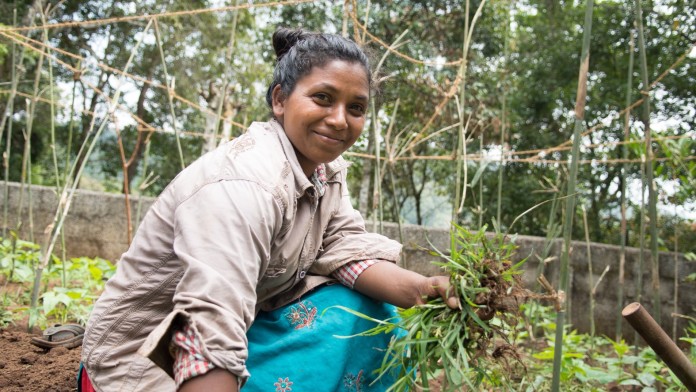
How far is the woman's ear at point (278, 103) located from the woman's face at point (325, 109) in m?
0.07

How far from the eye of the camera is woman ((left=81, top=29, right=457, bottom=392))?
3.69 feet

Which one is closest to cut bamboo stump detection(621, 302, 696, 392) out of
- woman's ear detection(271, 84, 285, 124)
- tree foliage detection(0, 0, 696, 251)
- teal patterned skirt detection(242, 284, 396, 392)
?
teal patterned skirt detection(242, 284, 396, 392)

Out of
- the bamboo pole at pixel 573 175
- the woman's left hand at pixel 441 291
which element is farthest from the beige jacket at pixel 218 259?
the bamboo pole at pixel 573 175

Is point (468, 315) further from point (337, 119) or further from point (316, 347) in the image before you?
point (337, 119)

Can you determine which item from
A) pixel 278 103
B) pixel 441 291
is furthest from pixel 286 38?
pixel 441 291

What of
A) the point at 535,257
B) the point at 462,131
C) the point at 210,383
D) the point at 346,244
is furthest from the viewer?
the point at 535,257

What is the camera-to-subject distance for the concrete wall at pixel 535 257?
3947 millimetres

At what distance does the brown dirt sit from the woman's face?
3.58ft

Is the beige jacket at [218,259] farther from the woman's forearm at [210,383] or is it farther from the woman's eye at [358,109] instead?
the woman's eye at [358,109]

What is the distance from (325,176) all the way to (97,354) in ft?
2.48

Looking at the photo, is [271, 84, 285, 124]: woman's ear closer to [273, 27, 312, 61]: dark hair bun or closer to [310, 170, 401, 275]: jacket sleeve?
[273, 27, 312, 61]: dark hair bun

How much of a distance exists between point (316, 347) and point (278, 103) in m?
0.66

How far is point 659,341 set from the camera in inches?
44.6

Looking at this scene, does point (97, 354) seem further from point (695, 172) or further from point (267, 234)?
point (695, 172)
